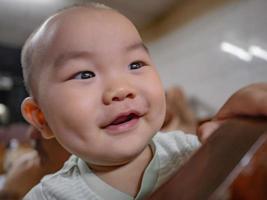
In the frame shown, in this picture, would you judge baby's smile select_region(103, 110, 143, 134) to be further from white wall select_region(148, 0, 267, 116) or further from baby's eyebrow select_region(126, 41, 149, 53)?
white wall select_region(148, 0, 267, 116)

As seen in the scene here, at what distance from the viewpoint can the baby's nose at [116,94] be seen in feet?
1.34

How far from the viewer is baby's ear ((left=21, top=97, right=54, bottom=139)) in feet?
1.81

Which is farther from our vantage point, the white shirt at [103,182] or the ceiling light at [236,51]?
the ceiling light at [236,51]

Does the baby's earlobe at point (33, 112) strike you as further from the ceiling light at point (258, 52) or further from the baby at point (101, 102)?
the ceiling light at point (258, 52)

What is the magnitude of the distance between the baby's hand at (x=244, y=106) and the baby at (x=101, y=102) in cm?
7

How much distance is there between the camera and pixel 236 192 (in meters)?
0.23

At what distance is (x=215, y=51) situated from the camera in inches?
103

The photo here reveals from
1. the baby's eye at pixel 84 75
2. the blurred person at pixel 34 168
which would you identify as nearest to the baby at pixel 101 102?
the baby's eye at pixel 84 75

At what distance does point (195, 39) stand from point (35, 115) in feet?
7.93

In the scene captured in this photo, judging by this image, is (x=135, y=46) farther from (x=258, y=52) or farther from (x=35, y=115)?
(x=258, y=52)

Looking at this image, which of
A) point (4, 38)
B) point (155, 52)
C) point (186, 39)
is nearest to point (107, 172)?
point (186, 39)

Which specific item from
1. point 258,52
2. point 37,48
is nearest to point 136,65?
point 37,48

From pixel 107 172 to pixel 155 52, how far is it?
2889 millimetres

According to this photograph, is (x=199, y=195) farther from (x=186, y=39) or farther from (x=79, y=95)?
(x=186, y=39)
